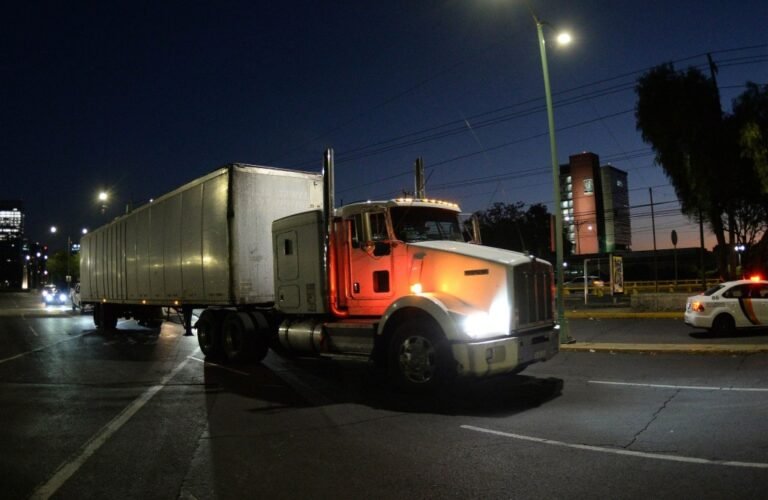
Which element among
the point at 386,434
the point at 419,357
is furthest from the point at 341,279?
the point at 386,434

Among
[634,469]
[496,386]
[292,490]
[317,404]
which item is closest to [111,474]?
[292,490]

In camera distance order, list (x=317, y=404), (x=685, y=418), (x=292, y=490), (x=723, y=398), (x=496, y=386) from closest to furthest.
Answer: (x=292, y=490) → (x=685, y=418) → (x=723, y=398) → (x=317, y=404) → (x=496, y=386)

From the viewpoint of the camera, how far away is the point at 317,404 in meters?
8.77

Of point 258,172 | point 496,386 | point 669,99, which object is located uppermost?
point 669,99

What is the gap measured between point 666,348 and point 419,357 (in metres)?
7.27

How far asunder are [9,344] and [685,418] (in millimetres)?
18548

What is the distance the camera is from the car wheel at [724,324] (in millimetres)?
15266

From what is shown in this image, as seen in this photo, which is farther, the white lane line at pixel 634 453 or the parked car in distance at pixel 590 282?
the parked car in distance at pixel 590 282

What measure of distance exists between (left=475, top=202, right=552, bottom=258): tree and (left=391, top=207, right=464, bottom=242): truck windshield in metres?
61.2

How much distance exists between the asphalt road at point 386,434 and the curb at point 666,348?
1.31 ft

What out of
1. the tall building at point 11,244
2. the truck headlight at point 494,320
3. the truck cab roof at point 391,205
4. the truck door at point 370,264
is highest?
the tall building at point 11,244

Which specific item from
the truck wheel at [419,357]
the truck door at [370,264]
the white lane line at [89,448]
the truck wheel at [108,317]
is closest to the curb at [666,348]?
the truck door at [370,264]

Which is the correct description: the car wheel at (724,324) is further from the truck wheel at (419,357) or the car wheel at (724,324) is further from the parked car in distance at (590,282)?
the parked car in distance at (590,282)

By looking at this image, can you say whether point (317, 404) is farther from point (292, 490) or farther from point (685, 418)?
point (685, 418)
